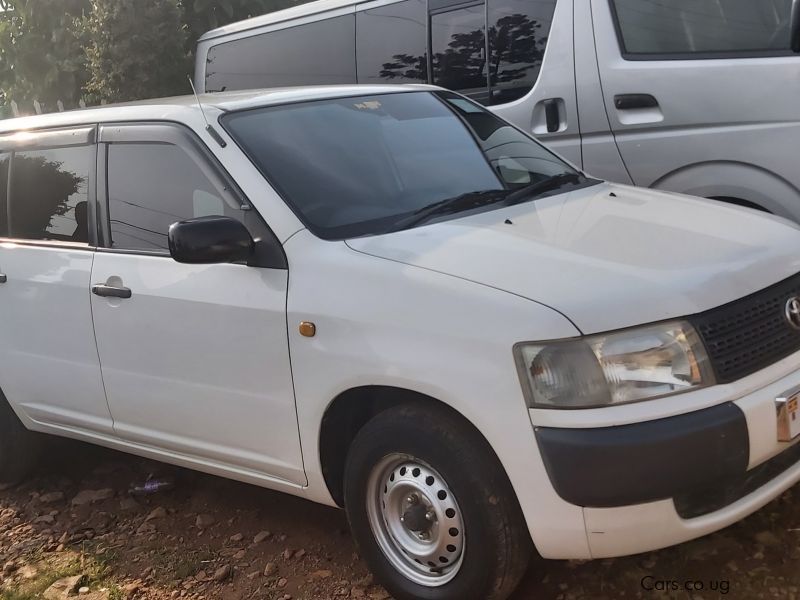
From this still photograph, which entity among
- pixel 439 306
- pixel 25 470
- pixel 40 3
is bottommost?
pixel 25 470

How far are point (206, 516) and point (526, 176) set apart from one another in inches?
77.2

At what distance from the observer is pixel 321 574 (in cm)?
334

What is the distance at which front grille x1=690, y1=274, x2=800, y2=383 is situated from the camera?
2.50 m

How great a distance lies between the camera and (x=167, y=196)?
11.8 feet

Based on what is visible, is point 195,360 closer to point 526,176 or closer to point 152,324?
point 152,324

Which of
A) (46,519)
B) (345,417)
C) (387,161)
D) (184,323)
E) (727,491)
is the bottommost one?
(46,519)

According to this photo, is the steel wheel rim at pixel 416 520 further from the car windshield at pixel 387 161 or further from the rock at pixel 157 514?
the rock at pixel 157 514

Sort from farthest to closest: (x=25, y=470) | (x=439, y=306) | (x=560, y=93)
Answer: (x=560, y=93) < (x=25, y=470) < (x=439, y=306)

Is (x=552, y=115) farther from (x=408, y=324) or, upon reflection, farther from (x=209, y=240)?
(x=408, y=324)

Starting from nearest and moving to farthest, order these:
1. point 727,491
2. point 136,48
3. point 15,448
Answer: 1. point 727,491
2. point 15,448
3. point 136,48

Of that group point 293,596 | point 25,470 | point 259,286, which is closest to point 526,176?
point 259,286

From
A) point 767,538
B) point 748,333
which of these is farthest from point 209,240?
point 767,538

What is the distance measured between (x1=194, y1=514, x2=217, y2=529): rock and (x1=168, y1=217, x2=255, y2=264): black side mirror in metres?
1.32

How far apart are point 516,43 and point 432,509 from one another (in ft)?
10.9
